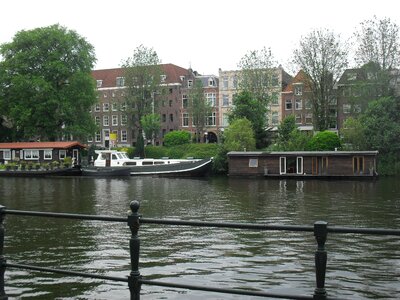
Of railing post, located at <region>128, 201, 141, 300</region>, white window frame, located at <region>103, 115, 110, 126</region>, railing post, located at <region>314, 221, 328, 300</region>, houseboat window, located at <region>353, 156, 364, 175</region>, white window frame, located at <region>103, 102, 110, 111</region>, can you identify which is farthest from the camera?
white window frame, located at <region>103, 102, 110, 111</region>

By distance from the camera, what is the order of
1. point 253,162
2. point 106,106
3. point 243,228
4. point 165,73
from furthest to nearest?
point 106,106
point 165,73
point 253,162
point 243,228

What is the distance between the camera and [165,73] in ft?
316

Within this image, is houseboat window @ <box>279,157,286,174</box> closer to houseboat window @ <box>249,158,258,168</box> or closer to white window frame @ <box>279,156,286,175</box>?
white window frame @ <box>279,156,286,175</box>

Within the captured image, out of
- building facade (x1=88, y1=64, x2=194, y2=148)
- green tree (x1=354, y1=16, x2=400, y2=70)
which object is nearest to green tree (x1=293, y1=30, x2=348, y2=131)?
green tree (x1=354, y1=16, x2=400, y2=70)

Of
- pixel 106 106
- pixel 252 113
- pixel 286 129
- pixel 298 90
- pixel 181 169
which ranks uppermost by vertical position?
pixel 298 90

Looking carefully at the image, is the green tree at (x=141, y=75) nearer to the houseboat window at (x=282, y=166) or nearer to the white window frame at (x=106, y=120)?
the white window frame at (x=106, y=120)

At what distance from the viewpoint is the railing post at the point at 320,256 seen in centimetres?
404

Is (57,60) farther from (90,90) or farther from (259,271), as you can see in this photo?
(259,271)

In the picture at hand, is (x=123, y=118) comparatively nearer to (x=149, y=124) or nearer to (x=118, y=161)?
(x=149, y=124)

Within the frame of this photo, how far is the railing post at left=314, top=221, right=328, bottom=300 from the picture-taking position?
4.04 m

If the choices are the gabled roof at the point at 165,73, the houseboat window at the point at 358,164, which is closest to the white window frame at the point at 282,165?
the houseboat window at the point at 358,164

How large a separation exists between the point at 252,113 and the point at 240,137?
6686mm

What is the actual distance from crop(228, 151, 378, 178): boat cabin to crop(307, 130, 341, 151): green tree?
5.47 metres

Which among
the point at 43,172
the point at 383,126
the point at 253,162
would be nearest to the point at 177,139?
the point at 43,172
